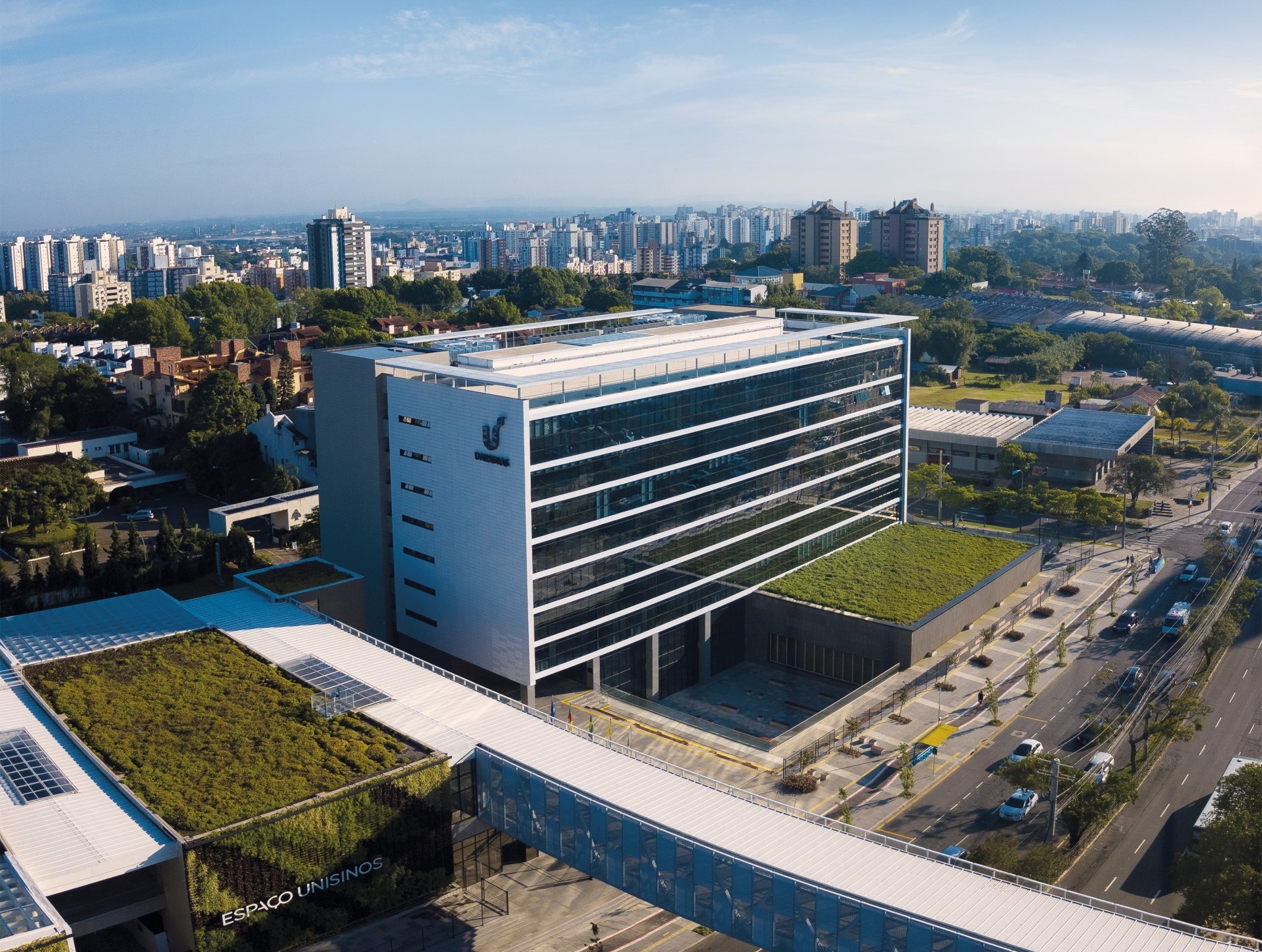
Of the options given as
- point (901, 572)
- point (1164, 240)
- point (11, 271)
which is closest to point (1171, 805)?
point (901, 572)

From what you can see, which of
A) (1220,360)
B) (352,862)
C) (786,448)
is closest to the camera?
(352,862)

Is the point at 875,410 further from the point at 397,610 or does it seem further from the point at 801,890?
the point at 801,890

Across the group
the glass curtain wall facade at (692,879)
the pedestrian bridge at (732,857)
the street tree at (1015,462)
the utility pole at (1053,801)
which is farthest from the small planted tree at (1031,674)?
the street tree at (1015,462)

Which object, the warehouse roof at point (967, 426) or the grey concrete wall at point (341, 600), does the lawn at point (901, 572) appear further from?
the warehouse roof at point (967, 426)

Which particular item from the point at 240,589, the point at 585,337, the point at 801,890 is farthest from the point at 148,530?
the point at 801,890

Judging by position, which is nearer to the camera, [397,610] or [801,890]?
[801,890]

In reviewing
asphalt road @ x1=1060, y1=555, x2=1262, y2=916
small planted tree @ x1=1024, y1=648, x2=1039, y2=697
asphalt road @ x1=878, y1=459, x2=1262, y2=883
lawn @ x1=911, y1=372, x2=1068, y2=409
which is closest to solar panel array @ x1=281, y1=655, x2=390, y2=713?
asphalt road @ x1=878, y1=459, x2=1262, y2=883

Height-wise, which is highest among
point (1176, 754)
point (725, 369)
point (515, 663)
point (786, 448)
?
point (725, 369)

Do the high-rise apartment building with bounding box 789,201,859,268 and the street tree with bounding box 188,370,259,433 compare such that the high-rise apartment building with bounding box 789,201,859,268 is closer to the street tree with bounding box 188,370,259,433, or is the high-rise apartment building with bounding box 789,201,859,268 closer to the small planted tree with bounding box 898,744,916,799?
the street tree with bounding box 188,370,259,433

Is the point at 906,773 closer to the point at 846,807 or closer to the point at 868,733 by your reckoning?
the point at 846,807
